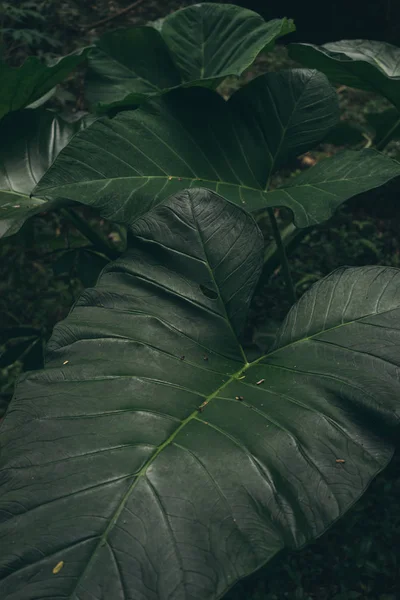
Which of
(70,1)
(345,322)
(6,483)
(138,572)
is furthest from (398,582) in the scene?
(70,1)

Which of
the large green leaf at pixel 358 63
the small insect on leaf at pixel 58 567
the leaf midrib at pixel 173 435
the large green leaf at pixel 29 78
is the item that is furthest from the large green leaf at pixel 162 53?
the small insect on leaf at pixel 58 567

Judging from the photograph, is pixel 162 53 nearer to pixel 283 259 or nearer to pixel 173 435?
pixel 283 259

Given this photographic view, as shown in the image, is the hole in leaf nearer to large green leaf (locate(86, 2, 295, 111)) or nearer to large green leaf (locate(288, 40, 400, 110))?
large green leaf (locate(288, 40, 400, 110))

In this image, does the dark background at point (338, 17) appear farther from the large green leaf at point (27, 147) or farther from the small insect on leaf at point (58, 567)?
the small insect on leaf at point (58, 567)

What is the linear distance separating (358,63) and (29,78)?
91 centimetres

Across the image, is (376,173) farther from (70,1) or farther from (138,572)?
(70,1)

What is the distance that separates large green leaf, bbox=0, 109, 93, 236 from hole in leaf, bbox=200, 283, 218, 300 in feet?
2.33

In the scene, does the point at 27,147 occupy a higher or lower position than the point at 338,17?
higher

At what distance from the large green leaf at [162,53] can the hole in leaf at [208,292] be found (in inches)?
37.3

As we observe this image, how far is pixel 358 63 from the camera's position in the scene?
1.72m

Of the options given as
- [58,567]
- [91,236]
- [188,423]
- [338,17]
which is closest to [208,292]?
[188,423]

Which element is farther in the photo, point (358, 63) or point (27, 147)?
point (27, 147)

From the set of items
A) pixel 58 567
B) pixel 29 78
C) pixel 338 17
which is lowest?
pixel 338 17

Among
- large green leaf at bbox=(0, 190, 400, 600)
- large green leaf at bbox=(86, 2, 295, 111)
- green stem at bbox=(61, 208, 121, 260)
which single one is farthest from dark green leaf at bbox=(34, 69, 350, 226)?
green stem at bbox=(61, 208, 121, 260)
